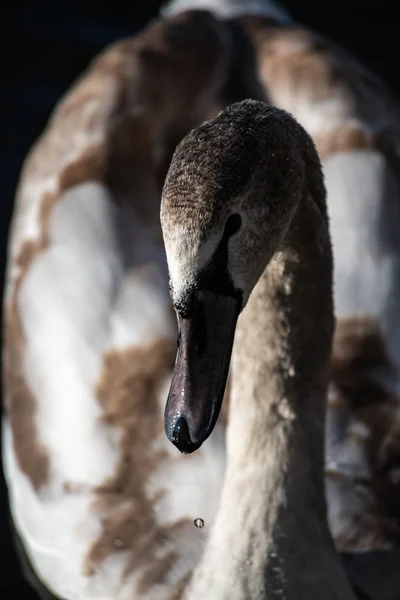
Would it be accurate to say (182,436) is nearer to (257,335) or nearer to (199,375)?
(199,375)

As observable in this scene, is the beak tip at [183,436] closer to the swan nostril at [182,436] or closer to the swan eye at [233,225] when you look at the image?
the swan nostril at [182,436]

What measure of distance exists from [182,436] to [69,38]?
4417 millimetres

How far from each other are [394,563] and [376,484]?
0.81 feet

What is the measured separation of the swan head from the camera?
2.16 meters

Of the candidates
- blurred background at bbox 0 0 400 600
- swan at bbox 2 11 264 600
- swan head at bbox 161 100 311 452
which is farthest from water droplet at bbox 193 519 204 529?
blurred background at bbox 0 0 400 600

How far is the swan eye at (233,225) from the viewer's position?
2.24m

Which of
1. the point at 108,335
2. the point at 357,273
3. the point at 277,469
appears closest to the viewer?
the point at 277,469

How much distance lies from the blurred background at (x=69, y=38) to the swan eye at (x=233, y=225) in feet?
12.0

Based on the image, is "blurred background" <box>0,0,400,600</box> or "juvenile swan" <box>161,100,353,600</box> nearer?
"juvenile swan" <box>161,100,353,600</box>

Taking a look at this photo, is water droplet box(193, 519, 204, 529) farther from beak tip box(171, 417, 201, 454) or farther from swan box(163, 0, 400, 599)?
beak tip box(171, 417, 201, 454)

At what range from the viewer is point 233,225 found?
2260 mm

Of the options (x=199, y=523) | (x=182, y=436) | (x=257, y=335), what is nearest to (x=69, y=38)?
(x=199, y=523)

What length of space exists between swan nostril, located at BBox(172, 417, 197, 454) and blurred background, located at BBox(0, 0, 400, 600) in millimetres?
3732

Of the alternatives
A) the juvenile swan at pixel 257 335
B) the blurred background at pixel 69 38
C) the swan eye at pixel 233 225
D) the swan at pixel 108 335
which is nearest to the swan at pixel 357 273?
the swan at pixel 108 335
